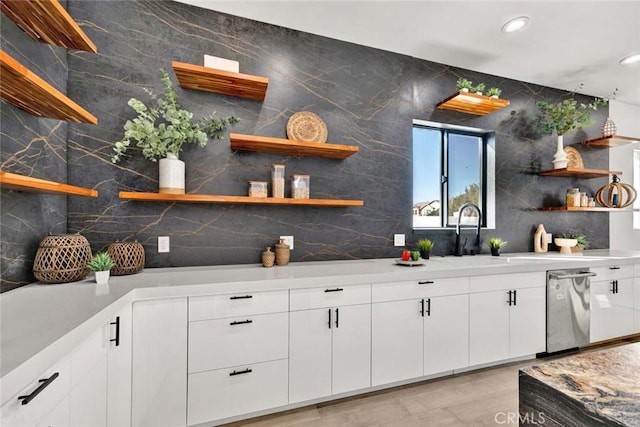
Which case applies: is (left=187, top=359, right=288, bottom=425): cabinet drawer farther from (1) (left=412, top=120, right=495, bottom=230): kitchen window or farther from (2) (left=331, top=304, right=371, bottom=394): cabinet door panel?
(1) (left=412, top=120, right=495, bottom=230): kitchen window

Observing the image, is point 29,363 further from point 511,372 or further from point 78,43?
point 511,372

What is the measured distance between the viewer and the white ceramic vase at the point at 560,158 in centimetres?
333

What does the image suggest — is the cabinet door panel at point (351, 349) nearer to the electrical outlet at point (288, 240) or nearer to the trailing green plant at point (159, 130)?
the electrical outlet at point (288, 240)

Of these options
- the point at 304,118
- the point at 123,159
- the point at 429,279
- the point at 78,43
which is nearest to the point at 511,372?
the point at 429,279

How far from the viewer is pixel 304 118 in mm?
2506

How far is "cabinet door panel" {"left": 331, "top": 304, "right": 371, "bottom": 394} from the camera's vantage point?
1950 millimetres

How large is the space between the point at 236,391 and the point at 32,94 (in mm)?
1818

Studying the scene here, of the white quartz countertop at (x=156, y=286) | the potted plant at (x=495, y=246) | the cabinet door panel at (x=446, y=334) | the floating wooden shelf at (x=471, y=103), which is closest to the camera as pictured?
the white quartz countertop at (x=156, y=286)

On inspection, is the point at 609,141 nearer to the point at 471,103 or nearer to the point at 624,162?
the point at 624,162

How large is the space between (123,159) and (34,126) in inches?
19.8

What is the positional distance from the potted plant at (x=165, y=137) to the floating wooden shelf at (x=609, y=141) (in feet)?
14.4

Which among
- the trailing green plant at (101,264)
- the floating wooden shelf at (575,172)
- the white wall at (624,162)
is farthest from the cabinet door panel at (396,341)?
the white wall at (624,162)

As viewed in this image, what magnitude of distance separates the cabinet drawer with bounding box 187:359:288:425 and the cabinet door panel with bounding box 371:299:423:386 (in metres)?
0.65

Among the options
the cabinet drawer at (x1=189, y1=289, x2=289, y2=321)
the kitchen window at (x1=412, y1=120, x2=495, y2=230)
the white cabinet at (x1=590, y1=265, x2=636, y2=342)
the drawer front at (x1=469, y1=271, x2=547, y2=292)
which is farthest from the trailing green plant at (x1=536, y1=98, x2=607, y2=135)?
the cabinet drawer at (x1=189, y1=289, x2=289, y2=321)
